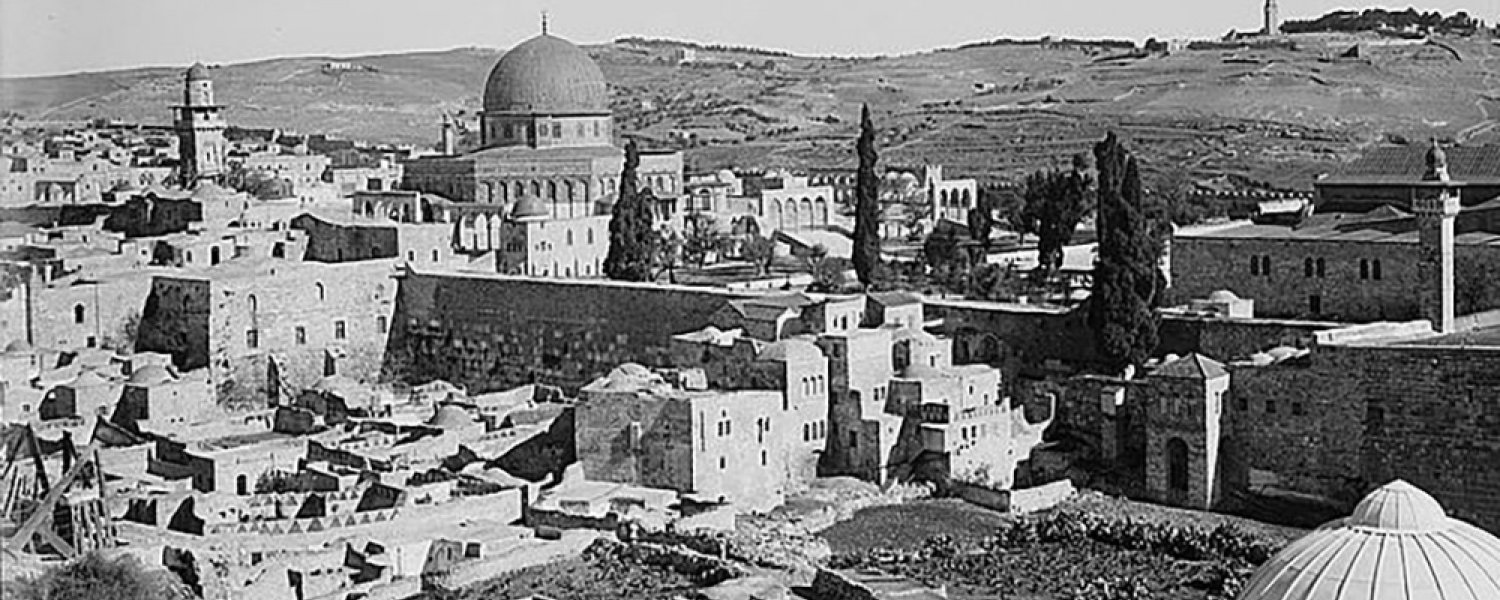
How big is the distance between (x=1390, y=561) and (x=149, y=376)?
1250 centimetres

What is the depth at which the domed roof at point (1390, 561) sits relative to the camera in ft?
27.8

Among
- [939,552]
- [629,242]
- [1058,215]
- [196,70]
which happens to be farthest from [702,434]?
[1058,215]

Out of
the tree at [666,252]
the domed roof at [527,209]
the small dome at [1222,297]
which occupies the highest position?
the domed roof at [527,209]

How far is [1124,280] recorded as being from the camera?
59.6ft

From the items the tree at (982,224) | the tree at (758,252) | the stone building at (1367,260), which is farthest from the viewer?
A: the tree at (982,224)

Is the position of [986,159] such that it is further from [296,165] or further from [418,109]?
[418,109]

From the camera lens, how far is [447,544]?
14125 millimetres

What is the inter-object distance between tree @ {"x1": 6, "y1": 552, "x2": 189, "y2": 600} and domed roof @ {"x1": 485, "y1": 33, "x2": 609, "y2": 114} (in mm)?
13960

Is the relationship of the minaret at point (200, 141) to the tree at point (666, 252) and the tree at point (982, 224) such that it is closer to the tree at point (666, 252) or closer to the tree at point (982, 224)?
the tree at point (666, 252)

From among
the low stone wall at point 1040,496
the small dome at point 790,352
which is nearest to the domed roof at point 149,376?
the small dome at point 790,352

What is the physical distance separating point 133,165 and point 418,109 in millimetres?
41079

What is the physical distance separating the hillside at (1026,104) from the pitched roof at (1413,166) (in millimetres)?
→ 16671

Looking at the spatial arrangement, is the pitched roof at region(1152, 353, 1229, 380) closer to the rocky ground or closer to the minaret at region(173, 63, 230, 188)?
the rocky ground

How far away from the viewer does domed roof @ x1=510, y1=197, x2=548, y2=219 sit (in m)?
24.5
